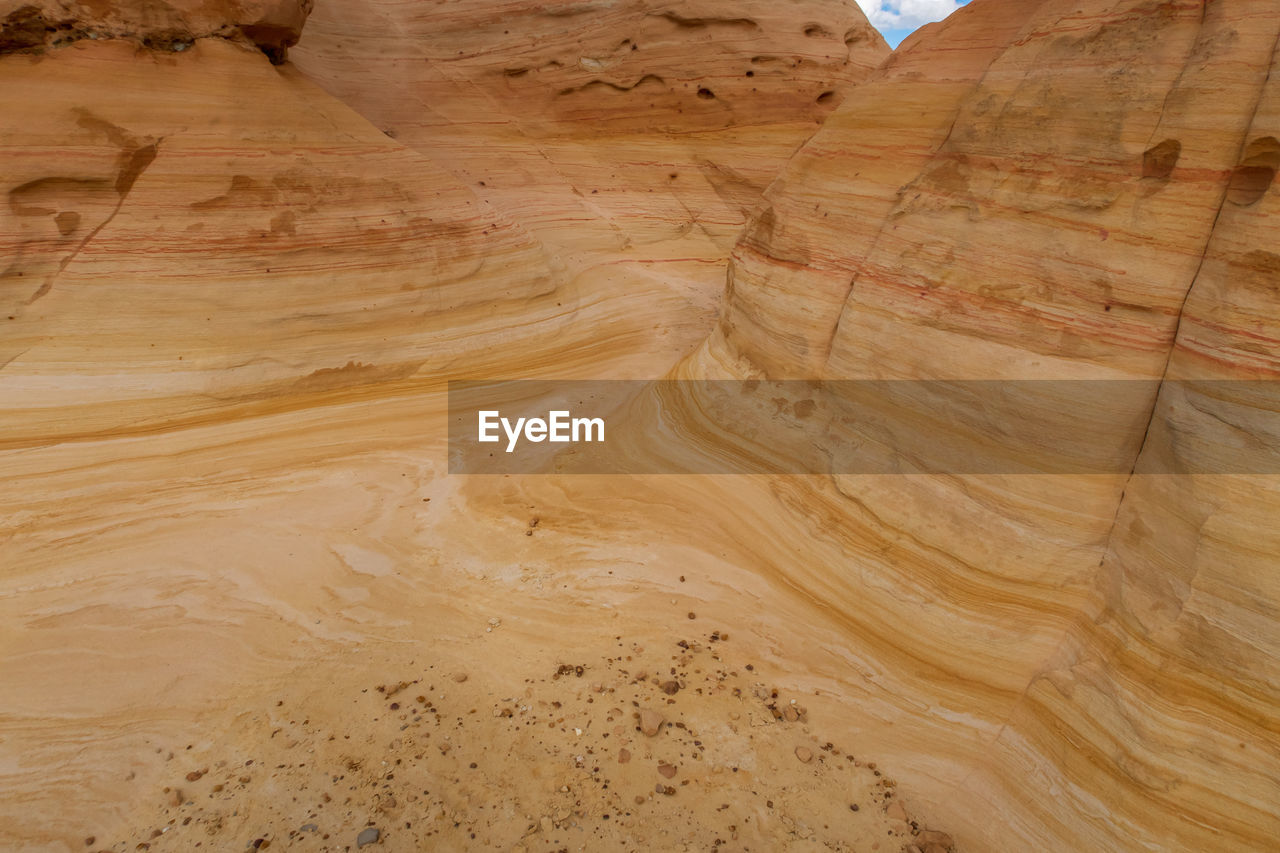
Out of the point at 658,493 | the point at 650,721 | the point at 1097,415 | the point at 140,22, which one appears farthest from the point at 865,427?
the point at 140,22

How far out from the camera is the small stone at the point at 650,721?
3.62 meters

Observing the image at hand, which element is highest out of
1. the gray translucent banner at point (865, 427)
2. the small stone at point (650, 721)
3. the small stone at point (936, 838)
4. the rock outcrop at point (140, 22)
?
the rock outcrop at point (140, 22)

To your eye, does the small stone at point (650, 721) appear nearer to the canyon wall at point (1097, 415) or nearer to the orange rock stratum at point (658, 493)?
the orange rock stratum at point (658, 493)

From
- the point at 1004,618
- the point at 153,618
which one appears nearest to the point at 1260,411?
the point at 1004,618

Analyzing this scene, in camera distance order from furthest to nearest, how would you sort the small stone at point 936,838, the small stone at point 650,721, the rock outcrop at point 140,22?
the rock outcrop at point 140,22 < the small stone at point 650,721 < the small stone at point 936,838

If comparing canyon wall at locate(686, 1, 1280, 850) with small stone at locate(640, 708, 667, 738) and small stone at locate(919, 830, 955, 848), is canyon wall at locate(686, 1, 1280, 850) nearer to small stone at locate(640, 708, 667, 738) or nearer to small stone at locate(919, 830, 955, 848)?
small stone at locate(919, 830, 955, 848)

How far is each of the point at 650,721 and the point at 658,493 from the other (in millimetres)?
2239

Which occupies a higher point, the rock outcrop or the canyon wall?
the rock outcrop

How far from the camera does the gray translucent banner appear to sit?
3.37 m

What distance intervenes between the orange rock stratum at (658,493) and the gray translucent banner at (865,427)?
0.11 feet

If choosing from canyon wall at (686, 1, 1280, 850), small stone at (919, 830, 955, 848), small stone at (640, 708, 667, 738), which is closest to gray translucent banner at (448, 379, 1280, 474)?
canyon wall at (686, 1, 1280, 850)

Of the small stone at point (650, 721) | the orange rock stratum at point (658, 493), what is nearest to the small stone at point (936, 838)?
the orange rock stratum at point (658, 493)

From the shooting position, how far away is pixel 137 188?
254 inches

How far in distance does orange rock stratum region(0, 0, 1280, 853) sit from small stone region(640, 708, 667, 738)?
0.07 ft
